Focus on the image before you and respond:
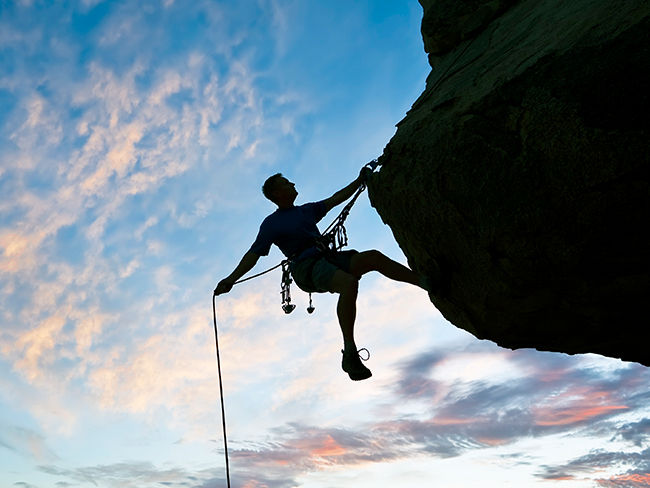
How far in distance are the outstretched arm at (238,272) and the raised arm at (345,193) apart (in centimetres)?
95

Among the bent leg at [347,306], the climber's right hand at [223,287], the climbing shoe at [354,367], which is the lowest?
the climbing shoe at [354,367]

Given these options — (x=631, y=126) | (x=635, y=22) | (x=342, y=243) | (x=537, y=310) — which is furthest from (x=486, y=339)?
(x=635, y=22)

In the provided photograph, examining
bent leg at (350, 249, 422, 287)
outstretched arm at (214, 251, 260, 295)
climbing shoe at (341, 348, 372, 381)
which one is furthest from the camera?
outstretched arm at (214, 251, 260, 295)

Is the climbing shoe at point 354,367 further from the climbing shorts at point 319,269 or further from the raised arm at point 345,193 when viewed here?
the raised arm at point 345,193

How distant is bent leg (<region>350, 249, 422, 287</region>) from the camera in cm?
556

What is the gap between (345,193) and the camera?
597cm

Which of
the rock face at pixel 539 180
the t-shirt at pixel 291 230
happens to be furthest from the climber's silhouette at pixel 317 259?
the rock face at pixel 539 180

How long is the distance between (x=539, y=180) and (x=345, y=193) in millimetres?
2314

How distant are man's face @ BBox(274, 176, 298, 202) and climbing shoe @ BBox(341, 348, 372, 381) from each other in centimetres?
188

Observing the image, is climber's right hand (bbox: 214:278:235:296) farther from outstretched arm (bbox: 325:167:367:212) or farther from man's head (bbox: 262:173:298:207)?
outstretched arm (bbox: 325:167:367:212)

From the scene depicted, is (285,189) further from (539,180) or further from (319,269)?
(539,180)

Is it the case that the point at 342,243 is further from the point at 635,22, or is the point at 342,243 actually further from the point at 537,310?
the point at 635,22

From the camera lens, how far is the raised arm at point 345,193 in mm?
5703

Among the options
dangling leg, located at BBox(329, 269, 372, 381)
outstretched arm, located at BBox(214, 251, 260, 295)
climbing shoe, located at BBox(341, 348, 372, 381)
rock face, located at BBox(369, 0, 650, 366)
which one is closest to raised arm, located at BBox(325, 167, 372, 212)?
rock face, located at BBox(369, 0, 650, 366)
